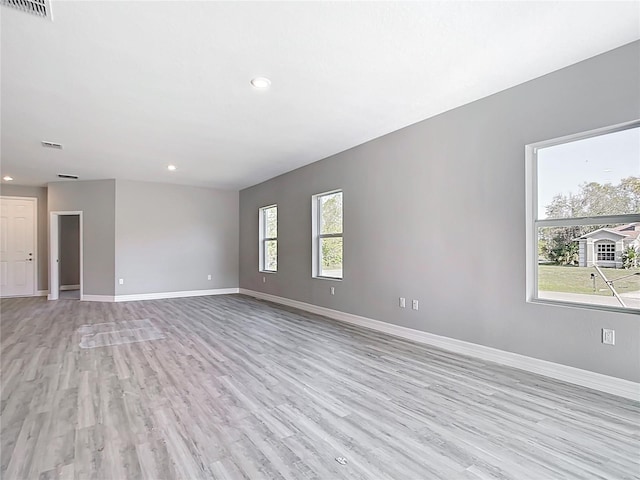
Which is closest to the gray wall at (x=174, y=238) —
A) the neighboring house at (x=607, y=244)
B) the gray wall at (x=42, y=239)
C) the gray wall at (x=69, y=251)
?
the gray wall at (x=42, y=239)

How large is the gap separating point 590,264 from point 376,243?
2.38 m

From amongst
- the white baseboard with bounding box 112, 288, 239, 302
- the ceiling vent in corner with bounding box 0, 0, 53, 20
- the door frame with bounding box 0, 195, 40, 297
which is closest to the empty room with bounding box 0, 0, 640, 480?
the ceiling vent in corner with bounding box 0, 0, 53, 20

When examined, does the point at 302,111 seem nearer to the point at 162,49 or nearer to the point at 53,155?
the point at 162,49

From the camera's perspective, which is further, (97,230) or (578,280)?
(97,230)

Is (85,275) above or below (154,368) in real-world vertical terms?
above

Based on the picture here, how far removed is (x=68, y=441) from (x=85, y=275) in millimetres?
6538

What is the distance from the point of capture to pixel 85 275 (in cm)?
746

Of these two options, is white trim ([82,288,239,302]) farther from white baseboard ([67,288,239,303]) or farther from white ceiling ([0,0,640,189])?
white ceiling ([0,0,640,189])

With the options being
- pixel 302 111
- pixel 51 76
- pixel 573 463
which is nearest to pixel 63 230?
pixel 51 76

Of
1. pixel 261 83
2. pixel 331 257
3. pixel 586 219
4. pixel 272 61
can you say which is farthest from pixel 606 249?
pixel 331 257

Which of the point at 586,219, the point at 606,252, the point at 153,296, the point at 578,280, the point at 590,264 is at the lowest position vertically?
the point at 153,296

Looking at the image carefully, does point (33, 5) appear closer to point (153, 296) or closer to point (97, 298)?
point (153, 296)

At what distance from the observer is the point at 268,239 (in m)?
7.75

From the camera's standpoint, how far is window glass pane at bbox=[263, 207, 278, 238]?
7.50 metres
